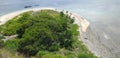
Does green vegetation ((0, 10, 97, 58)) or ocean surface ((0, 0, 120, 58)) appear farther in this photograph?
ocean surface ((0, 0, 120, 58))

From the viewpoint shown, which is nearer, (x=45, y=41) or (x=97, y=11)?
(x=45, y=41)

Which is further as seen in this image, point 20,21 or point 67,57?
point 20,21

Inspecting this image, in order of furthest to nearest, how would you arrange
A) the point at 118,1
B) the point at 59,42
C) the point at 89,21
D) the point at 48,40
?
the point at 118,1, the point at 89,21, the point at 59,42, the point at 48,40

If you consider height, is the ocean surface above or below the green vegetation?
below

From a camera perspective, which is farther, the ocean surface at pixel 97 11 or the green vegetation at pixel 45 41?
the ocean surface at pixel 97 11

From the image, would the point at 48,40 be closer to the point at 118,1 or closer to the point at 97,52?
the point at 97,52

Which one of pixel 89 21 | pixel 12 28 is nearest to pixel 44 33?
pixel 12 28

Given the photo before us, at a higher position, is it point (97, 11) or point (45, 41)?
point (45, 41)

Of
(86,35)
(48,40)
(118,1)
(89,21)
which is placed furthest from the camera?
(118,1)
